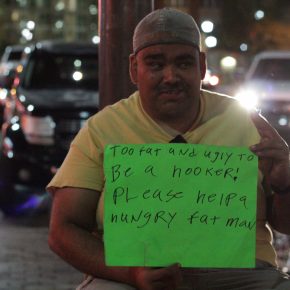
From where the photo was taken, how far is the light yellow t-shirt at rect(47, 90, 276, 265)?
326cm

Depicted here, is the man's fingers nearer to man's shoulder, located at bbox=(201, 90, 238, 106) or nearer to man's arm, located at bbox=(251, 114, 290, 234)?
man's arm, located at bbox=(251, 114, 290, 234)

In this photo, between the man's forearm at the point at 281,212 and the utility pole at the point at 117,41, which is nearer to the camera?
the man's forearm at the point at 281,212

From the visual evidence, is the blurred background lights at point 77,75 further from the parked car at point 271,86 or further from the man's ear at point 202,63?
the man's ear at point 202,63

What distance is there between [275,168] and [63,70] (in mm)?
8356

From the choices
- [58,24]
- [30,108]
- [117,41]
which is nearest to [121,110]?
[117,41]

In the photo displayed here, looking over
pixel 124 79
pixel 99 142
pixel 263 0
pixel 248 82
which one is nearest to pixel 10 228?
pixel 124 79

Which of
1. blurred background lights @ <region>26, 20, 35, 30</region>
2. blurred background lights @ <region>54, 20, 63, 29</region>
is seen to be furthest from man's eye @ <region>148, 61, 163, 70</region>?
blurred background lights @ <region>54, 20, 63, 29</region>

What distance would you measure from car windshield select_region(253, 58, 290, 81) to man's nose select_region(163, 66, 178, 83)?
46.3ft

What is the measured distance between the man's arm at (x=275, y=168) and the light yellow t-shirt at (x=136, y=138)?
0.04m

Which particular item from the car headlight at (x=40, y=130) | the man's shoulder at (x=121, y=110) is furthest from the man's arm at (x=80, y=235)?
the car headlight at (x=40, y=130)

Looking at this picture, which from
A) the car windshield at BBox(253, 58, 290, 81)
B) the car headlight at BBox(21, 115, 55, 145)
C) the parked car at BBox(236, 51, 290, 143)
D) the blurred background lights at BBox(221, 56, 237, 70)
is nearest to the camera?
the car headlight at BBox(21, 115, 55, 145)

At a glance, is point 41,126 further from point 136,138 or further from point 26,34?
point 26,34

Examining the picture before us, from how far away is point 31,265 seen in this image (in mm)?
7035

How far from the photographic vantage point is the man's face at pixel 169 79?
10.7 ft
